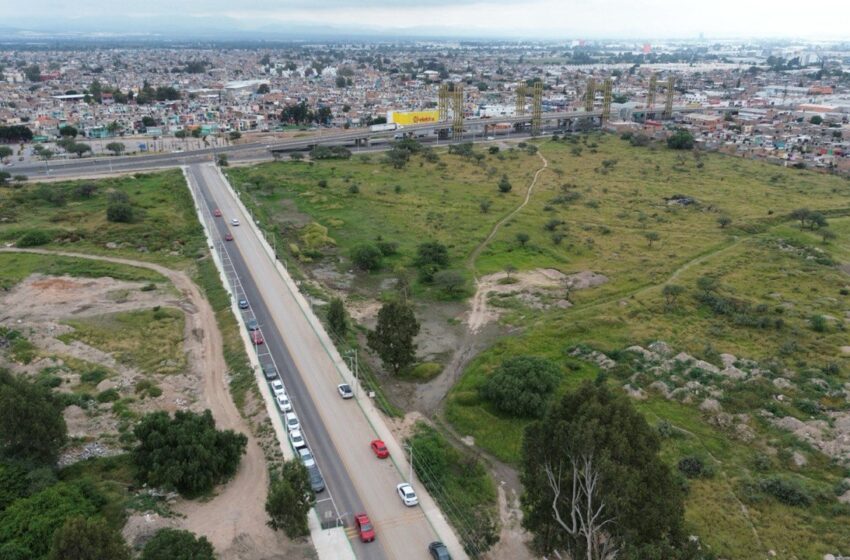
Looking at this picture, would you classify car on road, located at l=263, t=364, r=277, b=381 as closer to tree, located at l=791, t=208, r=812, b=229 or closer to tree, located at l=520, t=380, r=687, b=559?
tree, located at l=520, t=380, r=687, b=559

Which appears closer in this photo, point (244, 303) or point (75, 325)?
point (75, 325)

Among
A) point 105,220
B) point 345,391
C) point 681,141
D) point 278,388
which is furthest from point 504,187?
point 278,388

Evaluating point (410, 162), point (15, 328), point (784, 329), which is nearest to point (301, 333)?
point (15, 328)

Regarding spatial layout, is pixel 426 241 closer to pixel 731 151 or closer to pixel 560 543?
pixel 560 543

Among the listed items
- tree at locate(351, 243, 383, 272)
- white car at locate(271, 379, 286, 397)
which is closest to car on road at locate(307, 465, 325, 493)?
white car at locate(271, 379, 286, 397)

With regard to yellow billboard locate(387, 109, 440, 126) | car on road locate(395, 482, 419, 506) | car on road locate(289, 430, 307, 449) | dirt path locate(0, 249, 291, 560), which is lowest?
dirt path locate(0, 249, 291, 560)

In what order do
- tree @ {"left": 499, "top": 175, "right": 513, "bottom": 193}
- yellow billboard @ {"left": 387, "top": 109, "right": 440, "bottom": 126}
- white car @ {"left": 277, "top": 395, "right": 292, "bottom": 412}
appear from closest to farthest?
white car @ {"left": 277, "top": 395, "right": 292, "bottom": 412} < tree @ {"left": 499, "top": 175, "right": 513, "bottom": 193} < yellow billboard @ {"left": 387, "top": 109, "right": 440, "bottom": 126}

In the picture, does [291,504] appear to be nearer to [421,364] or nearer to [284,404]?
[284,404]
